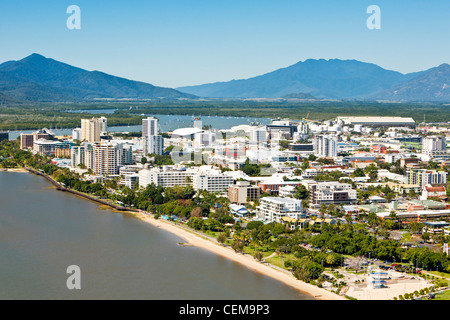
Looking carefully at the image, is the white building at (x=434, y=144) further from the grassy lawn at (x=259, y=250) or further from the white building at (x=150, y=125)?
the grassy lawn at (x=259, y=250)

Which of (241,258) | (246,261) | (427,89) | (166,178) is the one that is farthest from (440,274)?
(427,89)

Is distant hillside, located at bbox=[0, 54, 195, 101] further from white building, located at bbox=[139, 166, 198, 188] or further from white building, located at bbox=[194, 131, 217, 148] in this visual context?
white building, located at bbox=[139, 166, 198, 188]

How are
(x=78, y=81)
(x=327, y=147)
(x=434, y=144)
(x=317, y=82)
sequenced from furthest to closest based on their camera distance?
(x=317, y=82), (x=78, y=81), (x=434, y=144), (x=327, y=147)

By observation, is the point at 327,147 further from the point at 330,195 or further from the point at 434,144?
the point at 330,195

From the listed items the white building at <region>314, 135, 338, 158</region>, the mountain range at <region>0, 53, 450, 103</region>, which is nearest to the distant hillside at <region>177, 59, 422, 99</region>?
the mountain range at <region>0, 53, 450, 103</region>
